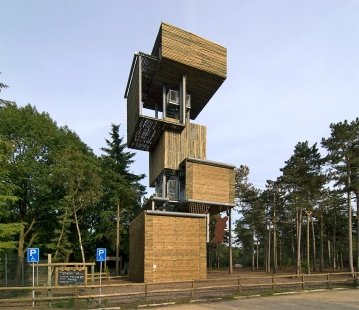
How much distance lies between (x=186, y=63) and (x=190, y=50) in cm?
122

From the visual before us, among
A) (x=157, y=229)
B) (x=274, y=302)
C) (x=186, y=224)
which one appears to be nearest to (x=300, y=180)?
(x=186, y=224)

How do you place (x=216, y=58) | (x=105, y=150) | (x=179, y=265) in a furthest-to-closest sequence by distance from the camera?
1. (x=105, y=150)
2. (x=216, y=58)
3. (x=179, y=265)

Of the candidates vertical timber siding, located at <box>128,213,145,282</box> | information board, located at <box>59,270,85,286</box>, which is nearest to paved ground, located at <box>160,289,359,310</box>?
information board, located at <box>59,270,85,286</box>

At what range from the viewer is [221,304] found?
12.3 m

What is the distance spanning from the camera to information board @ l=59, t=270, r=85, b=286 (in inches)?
472

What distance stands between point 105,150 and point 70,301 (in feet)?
94.7

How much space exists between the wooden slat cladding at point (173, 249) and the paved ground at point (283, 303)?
23.4 feet

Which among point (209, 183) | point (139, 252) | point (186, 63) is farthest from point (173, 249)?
point (186, 63)

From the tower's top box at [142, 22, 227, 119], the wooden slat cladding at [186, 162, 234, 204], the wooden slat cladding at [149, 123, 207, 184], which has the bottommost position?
the wooden slat cladding at [186, 162, 234, 204]

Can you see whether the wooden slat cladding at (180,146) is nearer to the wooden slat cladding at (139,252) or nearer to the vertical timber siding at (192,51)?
the vertical timber siding at (192,51)

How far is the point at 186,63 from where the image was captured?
2462 cm

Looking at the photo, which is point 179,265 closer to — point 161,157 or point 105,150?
point 161,157

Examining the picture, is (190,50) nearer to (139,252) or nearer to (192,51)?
(192,51)

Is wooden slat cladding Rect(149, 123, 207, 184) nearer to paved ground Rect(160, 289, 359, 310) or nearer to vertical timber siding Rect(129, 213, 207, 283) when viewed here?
vertical timber siding Rect(129, 213, 207, 283)
